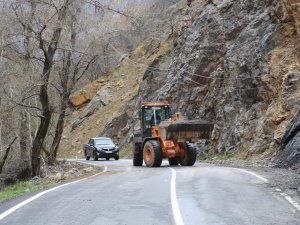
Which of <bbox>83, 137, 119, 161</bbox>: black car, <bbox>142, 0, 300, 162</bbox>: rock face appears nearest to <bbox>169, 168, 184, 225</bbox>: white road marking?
<bbox>142, 0, 300, 162</bbox>: rock face

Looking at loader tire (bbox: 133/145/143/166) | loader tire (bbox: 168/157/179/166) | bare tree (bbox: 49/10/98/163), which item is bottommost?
loader tire (bbox: 168/157/179/166)

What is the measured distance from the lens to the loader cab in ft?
78.3

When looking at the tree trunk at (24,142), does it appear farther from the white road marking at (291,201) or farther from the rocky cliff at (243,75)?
the white road marking at (291,201)

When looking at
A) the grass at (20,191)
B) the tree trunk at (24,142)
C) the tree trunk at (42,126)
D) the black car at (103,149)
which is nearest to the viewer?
the grass at (20,191)

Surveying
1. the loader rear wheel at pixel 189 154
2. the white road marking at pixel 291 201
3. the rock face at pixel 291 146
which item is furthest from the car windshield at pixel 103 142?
the white road marking at pixel 291 201

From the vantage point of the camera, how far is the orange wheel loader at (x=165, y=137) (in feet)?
71.0

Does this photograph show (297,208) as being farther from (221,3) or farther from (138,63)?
(138,63)

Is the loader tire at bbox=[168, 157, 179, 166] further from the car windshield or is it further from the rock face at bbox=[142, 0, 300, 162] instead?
the car windshield

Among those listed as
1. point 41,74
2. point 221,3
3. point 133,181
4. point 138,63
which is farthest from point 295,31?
point 138,63

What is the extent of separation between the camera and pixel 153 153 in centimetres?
2203

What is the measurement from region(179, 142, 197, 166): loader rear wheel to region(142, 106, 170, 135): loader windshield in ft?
5.37

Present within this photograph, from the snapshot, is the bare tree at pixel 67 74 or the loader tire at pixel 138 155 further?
the bare tree at pixel 67 74

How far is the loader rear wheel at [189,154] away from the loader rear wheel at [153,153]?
1441mm

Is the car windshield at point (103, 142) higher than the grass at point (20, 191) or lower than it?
higher
